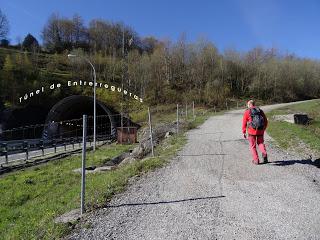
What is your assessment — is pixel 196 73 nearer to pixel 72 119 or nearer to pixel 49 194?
pixel 72 119

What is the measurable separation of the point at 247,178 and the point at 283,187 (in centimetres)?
100

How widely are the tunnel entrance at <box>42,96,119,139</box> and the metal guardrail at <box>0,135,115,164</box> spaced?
5.95 m

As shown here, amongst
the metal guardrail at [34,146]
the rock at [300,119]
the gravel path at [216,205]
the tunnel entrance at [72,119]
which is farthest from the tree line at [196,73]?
the gravel path at [216,205]

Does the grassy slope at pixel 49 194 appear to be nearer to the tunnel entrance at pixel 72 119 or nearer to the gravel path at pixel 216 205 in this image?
the gravel path at pixel 216 205

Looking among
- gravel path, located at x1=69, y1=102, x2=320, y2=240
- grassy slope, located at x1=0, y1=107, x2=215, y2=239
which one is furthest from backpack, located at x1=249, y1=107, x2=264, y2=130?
grassy slope, located at x1=0, y1=107, x2=215, y2=239

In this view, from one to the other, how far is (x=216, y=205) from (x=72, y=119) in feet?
143

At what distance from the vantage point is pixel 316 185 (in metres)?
9.07

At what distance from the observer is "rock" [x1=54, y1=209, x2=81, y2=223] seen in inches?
272

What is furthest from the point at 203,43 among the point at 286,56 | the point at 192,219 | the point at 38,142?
the point at 192,219

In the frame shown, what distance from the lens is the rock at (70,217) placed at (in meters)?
6.92

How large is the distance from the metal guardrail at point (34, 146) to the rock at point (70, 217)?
16817 mm

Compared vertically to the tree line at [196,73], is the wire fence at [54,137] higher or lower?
lower

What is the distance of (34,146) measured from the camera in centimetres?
2933

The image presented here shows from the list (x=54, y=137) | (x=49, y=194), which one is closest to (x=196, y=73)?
(x=54, y=137)
